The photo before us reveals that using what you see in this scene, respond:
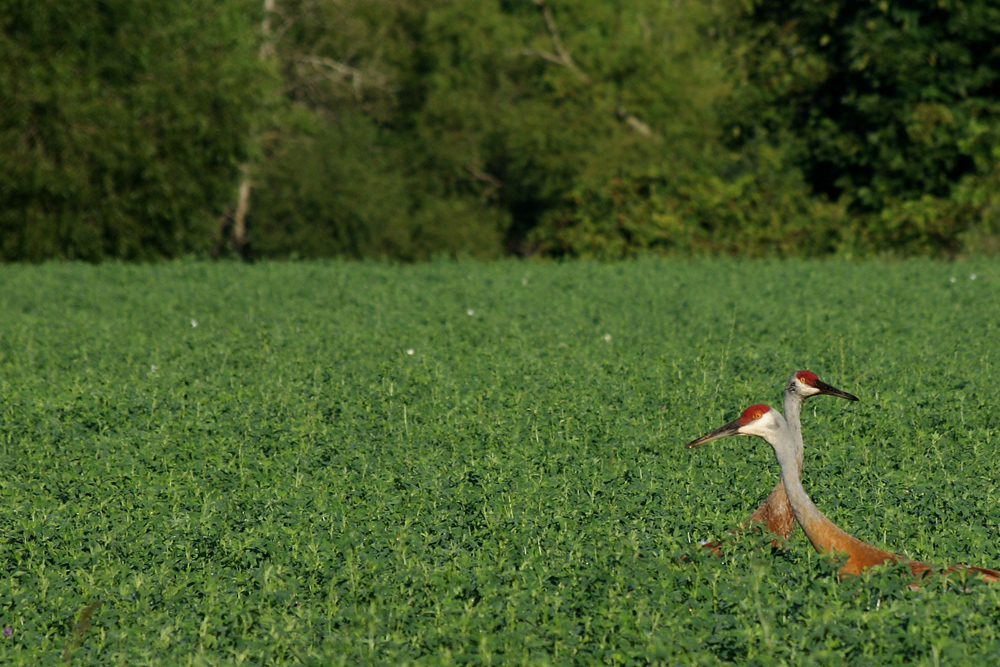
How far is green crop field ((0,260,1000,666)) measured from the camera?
16.4 ft

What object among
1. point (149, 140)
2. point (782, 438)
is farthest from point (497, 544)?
point (149, 140)

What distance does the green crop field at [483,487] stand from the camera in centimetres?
499

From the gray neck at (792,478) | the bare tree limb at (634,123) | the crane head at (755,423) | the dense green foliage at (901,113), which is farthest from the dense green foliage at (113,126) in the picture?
the gray neck at (792,478)

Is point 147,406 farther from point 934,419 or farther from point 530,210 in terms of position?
point 530,210

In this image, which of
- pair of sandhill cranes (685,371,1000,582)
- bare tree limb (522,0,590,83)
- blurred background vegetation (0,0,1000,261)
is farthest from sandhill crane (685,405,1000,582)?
bare tree limb (522,0,590,83)

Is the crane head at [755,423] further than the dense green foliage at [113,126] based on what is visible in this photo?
No

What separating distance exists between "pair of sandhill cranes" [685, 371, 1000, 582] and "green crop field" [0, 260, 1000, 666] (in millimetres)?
179

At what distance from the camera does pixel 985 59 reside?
25062mm

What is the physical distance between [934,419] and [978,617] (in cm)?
411

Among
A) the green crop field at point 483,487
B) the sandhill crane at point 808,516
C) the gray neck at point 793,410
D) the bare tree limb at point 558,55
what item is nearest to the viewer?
the green crop field at point 483,487

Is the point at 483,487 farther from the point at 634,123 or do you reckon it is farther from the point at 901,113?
the point at 634,123

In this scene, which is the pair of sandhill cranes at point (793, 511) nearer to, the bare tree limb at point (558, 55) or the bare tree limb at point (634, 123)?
the bare tree limb at point (634, 123)

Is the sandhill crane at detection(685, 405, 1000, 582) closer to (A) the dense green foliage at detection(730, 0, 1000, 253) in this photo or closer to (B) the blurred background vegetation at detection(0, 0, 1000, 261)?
(B) the blurred background vegetation at detection(0, 0, 1000, 261)

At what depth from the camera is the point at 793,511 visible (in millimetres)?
5727
